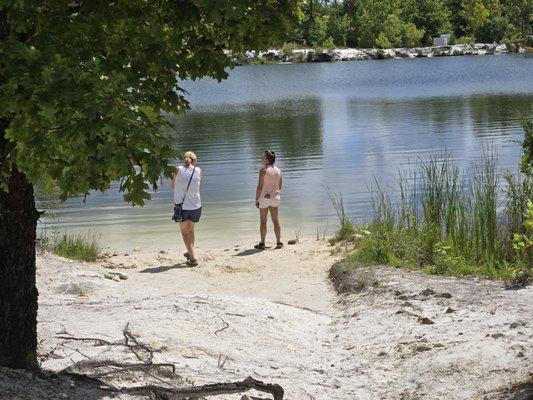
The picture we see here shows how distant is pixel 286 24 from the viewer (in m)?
5.25

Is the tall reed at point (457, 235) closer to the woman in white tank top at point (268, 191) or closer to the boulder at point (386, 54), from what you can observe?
the woman in white tank top at point (268, 191)

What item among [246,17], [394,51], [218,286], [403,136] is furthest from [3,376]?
[394,51]

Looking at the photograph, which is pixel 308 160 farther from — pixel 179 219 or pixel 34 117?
pixel 34 117

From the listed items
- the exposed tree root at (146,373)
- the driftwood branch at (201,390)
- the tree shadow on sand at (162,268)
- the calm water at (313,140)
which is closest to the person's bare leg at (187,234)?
the tree shadow on sand at (162,268)

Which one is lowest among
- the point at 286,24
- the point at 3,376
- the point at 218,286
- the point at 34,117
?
the point at 218,286

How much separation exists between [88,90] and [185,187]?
307 inches

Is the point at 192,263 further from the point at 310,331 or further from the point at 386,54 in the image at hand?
the point at 386,54

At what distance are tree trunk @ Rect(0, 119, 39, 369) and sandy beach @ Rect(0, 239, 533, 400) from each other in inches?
10.2

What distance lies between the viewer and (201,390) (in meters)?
5.48

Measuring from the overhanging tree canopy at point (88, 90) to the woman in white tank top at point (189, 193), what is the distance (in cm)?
625

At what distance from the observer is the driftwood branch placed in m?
5.46

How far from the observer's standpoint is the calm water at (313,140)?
55.4 feet

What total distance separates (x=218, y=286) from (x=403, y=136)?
18.1 m

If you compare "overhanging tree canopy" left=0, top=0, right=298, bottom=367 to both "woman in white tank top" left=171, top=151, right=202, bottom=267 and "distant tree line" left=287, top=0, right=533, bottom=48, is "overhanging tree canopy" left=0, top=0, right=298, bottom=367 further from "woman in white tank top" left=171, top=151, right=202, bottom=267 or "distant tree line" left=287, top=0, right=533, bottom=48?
"distant tree line" left=287, top=0, right=533, bottom=48
